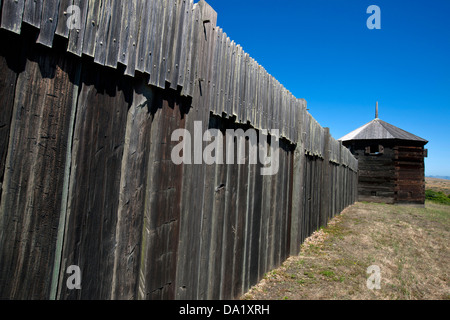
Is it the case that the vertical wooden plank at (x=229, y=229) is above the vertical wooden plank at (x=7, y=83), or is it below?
below

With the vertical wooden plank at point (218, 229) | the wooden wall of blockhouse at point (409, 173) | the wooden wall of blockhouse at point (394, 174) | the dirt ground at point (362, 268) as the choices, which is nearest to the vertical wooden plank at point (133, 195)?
the vertical wooden plank at point (218, 229)

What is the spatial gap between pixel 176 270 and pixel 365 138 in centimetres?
2192

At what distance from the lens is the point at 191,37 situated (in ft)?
8.73

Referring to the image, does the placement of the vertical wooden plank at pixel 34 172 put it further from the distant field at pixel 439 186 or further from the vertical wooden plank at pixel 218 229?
the distant field at pixel 439 186

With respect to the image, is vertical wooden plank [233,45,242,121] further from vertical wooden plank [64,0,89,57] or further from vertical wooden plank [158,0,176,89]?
vertical wooden plank [64,0,89,57]

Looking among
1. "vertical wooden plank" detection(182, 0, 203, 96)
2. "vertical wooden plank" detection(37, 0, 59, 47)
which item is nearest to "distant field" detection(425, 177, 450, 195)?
"vertical wooden plank" detection(182, 0, 203, 96)

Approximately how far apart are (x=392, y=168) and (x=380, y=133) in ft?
9.35

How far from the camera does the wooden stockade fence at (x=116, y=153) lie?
147cm

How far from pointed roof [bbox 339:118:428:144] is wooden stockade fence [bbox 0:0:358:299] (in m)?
20.7

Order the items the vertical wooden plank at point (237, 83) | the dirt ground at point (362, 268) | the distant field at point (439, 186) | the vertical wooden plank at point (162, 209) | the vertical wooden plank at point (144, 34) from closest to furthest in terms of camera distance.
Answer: the vertical wooden plank at point (144, 34)
the vertical wooden plank at point (162, 209)
the vertical wooden plank at point (237, 83)
the dirt ground at point (362, 268)
the distant field at point (439, 186)

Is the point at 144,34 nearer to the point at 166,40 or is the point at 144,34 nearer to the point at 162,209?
the point at 166,40

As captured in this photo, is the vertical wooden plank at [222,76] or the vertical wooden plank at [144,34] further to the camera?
the vertical wooden plank at [222,76]

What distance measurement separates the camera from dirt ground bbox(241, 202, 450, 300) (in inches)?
167

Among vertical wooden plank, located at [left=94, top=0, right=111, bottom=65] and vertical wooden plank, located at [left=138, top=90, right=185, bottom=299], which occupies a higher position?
vertical wooden plank, located at [left=94, top=0, right=111, bottom=65]
